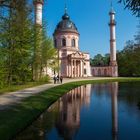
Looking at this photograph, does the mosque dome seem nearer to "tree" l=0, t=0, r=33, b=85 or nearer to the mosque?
the mosque

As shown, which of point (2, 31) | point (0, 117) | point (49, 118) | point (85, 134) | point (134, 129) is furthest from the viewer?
point (2, 31)

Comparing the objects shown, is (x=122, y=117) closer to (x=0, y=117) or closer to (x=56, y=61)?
(x=0, y=117)

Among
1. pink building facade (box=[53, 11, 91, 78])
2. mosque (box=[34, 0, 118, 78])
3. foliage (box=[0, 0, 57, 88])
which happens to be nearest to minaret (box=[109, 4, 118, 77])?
mosque (box=[34, 0, 118, 78])

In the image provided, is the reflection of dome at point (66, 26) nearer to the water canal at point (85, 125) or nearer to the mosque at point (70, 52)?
the mosque at point (70, 52)

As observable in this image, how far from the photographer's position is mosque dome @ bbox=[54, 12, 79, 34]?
295ft

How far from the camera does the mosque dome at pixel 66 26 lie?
89.8 metres

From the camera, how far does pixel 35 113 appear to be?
15.3 meters

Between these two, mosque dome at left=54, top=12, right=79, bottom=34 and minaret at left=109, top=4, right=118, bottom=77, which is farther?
minaret at left=109, top=4, right=118, bottom=77

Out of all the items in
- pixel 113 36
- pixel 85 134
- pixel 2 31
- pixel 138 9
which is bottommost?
pixel 85 134

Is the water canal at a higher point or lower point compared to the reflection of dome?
lower

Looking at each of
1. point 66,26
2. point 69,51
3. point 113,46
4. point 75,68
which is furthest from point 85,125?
point 113,46

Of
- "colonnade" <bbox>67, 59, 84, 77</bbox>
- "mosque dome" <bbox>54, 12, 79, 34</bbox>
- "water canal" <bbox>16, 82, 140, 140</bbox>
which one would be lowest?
"water canal" <bbox>16, 82, 140, 140</bbox>

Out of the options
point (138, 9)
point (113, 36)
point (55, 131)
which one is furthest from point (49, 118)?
point (113, 36)

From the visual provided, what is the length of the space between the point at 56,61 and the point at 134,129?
47.1 metres
